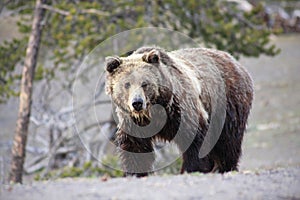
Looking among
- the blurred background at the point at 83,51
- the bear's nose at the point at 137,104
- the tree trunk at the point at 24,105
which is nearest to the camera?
the bear's nose at the point at 137,104

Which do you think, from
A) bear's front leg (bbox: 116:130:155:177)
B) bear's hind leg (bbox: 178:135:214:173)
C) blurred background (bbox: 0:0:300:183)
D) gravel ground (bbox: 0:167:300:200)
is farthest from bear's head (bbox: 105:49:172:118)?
blurred background (bbox: 0:0:300:183)

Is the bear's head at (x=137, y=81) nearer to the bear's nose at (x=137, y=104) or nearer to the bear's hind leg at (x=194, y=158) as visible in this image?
the bear's nose at (x=137, y=104)

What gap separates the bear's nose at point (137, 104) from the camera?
6.66 m

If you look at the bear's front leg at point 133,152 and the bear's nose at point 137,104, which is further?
the bear's front leg at point 133,152

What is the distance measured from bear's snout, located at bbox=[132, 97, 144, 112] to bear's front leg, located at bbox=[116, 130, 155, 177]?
597 millimetres

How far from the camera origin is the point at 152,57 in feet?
23.1

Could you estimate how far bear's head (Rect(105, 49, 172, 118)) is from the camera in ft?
22.6

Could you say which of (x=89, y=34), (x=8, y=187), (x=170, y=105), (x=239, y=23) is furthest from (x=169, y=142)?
(x=239, y=23)

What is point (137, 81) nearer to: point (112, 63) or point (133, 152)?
point (112, 63)

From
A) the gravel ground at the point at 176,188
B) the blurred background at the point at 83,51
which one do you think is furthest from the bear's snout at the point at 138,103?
the blurred background at the point at 83,51

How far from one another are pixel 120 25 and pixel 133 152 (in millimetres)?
5992

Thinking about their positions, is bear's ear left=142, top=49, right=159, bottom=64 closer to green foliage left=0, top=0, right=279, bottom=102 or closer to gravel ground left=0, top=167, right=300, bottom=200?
gravel ground left=0, top=167, right=300, bottom=200

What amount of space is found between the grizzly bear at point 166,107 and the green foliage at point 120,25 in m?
5.22

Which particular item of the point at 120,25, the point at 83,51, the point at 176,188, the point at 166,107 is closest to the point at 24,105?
the point at 83,51
